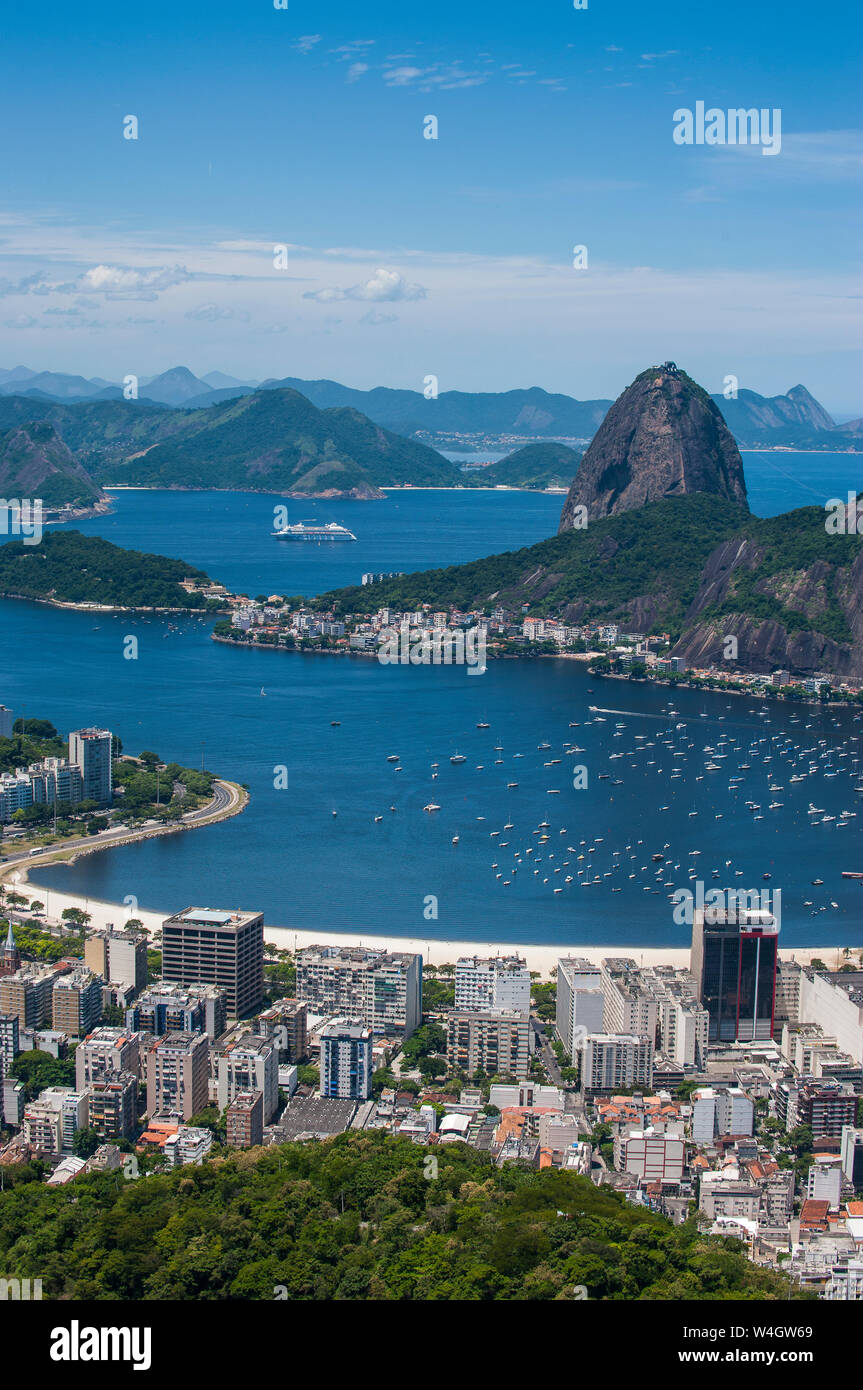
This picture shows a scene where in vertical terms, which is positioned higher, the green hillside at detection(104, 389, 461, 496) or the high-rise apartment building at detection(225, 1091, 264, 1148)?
the green hillside at detection(104, 389, 461, 496)

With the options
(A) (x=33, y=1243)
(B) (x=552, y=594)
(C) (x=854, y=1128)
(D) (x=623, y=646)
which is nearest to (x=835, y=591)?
(D) (x=623, y=646)

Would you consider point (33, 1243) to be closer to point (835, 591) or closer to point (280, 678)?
point (280, 678)

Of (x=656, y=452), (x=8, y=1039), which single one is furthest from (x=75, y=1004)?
(x=656, y=452)

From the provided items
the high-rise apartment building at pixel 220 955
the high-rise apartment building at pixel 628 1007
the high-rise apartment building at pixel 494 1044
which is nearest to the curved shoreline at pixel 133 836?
the high-rise apartment building at pixel 220 955

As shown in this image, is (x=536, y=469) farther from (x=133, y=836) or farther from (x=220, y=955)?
(x=220, y=955)

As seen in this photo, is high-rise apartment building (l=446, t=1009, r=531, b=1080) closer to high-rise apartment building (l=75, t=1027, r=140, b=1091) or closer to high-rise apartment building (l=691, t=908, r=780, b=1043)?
high-rise apartment building (l=691, t=908, r=780, b=1043)

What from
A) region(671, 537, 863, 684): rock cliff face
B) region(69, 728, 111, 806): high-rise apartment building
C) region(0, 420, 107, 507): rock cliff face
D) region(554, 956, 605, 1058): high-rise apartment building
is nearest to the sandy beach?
region(554, 956, 605, 1058): high-rise apartment building
